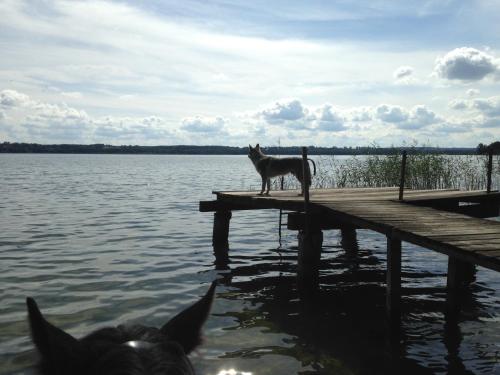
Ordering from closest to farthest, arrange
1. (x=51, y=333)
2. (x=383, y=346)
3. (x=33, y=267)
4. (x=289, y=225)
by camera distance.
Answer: (x=51, y=333) < (x=383, y=346) < (x=289, y=225) < (x=33, y=267)

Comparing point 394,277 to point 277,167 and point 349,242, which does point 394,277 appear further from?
point 349,242

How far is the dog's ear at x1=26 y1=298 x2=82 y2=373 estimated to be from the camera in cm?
149

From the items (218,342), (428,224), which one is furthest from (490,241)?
(218,342)

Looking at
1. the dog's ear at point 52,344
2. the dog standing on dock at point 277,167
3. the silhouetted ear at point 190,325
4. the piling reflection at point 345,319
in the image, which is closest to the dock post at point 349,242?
the piling reflection at point 345,319

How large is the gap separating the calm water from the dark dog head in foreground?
19 centimetres

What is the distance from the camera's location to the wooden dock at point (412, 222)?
7.07m

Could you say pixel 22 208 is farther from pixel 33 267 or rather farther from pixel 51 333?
pixel 51 333

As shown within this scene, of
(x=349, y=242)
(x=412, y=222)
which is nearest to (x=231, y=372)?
(x=412, y=222)

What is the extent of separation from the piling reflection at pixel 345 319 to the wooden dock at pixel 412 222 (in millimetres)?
717

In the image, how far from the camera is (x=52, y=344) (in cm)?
157

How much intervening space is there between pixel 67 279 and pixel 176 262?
2976mm

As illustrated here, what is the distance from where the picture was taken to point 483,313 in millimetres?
9453

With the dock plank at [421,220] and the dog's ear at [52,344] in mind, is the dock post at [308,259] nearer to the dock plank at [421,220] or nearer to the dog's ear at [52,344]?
the dock plank at [421,220]

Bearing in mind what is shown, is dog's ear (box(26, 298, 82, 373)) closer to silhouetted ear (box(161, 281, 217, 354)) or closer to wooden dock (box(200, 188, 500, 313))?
silhouetted ear (box(161, 281, 217, 354))
